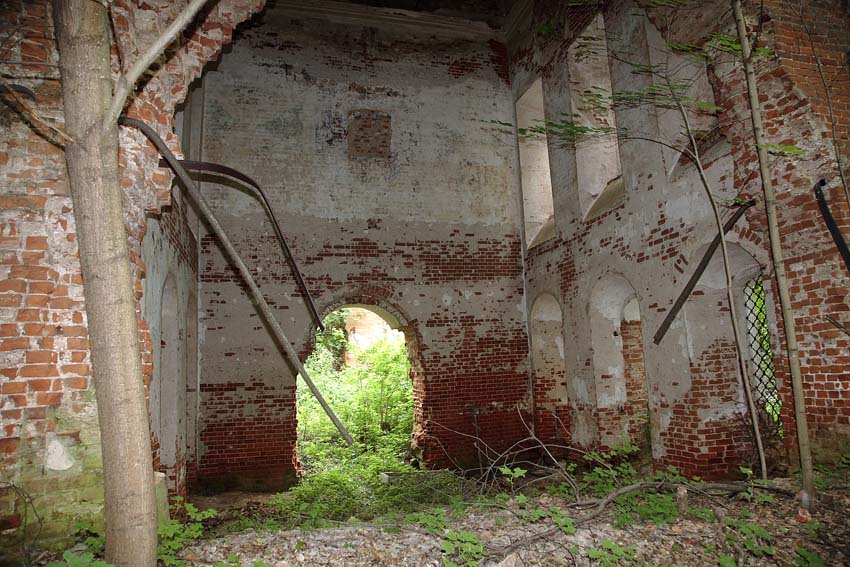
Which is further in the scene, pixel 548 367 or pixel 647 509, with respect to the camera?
pixel 548 367

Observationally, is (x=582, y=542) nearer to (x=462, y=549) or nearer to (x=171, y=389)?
(x=462, y=549)

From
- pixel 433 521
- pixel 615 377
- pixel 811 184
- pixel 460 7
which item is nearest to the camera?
pixel 433 521

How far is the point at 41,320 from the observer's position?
3.14 metres

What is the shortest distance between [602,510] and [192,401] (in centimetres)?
632

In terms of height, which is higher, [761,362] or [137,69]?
[137,69]

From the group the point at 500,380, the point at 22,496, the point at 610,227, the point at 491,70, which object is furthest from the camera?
the point at 491,70

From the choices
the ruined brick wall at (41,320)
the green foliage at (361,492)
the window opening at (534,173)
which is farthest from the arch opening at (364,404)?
the ruined brick wall at (41,320)

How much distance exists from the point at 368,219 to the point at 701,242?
548 cm

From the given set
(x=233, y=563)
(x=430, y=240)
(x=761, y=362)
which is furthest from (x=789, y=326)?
(x=430, y=240)

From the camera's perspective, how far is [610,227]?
7594mm

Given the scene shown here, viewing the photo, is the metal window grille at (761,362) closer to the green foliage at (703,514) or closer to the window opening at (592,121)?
the window opening at (592,121)

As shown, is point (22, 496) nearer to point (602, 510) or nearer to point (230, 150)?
point (602, 510)

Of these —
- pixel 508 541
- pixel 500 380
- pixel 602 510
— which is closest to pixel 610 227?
pixel 500 380

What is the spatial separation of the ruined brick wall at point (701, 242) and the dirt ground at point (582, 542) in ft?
5.09
